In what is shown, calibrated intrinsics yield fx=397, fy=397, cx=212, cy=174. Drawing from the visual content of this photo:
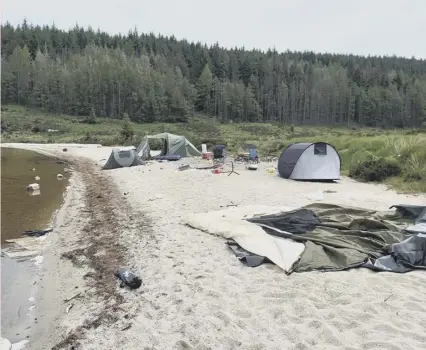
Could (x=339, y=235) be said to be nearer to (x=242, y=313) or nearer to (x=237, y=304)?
(x=237, y=304)

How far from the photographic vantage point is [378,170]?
14977mm

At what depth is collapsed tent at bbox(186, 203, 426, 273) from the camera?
5.97 m

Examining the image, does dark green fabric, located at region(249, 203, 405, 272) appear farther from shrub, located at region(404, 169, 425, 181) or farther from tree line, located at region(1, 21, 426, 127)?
tree line, located at region(1, 21, 426, 127)

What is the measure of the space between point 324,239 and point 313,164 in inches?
349

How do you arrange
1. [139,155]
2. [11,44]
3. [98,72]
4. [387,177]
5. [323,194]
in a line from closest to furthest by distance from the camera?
[323,194]
[387,177]
[139,155]
[98,72]
[11,44]

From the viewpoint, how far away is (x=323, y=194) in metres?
12.1

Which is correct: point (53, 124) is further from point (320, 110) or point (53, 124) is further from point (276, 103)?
point (320, 110)

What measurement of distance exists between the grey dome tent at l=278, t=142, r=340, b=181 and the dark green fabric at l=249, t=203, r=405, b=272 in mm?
6356

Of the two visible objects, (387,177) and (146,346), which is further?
(387,177)

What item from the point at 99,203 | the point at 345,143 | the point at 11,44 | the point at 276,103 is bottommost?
the point at 99,203

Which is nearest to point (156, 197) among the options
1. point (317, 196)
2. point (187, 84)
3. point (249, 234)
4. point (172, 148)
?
point (317, 196)

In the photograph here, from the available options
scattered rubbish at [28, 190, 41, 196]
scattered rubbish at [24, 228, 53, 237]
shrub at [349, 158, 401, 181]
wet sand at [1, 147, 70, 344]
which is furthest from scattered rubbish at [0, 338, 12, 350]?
shrub at [349, 158, 401, 181]

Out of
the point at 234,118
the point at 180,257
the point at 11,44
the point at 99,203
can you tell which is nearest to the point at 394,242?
the point at 180,257

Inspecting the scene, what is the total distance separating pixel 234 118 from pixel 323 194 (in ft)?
277
